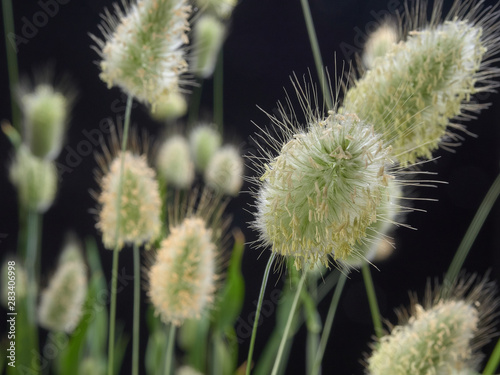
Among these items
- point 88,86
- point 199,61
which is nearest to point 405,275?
point 199,61

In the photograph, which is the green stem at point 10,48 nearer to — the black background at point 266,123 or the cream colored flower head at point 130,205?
the black background at point 266,123

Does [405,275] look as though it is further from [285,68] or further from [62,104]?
[62,104]

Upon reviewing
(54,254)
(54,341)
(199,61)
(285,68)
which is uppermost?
(285,68)

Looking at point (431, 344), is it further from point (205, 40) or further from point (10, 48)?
point (10, 48)

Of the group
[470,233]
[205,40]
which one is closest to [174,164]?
[205,40]

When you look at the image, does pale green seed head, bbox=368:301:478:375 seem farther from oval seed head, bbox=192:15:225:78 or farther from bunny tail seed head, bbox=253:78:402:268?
oval seed head, bbox=192:15:225:78

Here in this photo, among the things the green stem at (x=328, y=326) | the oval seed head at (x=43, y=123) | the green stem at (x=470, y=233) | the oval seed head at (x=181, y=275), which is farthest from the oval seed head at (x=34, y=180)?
the green stem at (x=470, y=233)
